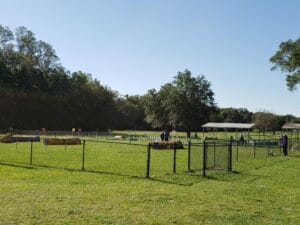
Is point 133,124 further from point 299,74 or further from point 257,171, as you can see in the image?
point 257,171

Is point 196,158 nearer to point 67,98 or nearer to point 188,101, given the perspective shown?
point 188,101

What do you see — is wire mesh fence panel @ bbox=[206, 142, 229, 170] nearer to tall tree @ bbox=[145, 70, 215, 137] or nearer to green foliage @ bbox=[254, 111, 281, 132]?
tall tree @ bbox=[145, 70, 215, 137]

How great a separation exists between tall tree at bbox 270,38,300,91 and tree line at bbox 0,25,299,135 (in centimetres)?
4179

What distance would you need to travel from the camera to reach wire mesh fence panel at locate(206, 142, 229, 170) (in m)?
22.4

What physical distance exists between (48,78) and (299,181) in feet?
351

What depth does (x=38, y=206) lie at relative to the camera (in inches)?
430

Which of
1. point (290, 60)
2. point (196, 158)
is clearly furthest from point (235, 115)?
point (196, 158)

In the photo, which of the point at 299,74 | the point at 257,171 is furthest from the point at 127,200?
the point at 299,74

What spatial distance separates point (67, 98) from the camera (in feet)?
395

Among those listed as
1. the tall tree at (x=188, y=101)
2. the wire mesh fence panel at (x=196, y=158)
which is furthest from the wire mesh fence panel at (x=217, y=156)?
the tall tree at (x=188, y=101)

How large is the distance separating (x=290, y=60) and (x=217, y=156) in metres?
30.2

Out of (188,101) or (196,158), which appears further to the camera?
(188,101)

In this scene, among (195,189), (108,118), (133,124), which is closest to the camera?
(195,189)

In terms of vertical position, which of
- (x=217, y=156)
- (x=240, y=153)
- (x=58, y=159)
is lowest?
(x=58, y=159)
